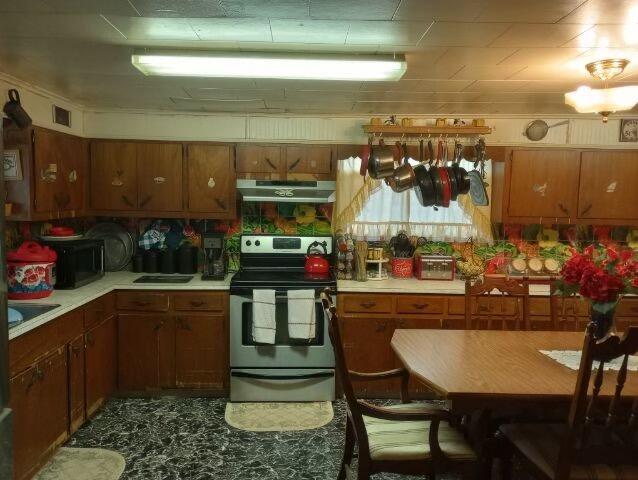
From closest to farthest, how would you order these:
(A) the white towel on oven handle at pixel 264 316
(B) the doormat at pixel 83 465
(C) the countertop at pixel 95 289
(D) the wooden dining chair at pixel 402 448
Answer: (D) the wooden dining chair at pixel 402 448 → (C) the countertop at pixel 95 289 → (B) the doormat at pixel 83 465 → (A) the white towel on oven handle at pixel 264 316

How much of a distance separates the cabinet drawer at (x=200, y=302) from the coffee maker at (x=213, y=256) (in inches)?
12.3

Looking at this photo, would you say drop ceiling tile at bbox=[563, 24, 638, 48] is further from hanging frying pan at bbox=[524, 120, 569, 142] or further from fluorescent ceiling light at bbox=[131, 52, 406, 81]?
hanging frying pan at bbox=[524, 120, 569, 142]

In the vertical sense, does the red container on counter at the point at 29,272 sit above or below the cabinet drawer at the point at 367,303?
above

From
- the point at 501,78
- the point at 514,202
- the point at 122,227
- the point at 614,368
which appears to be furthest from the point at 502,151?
the point at 122,227

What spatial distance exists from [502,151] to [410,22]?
2241 mm

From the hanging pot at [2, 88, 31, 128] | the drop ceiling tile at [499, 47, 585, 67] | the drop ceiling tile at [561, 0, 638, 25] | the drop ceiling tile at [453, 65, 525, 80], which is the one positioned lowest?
the hanging pot at [2, 88, 31, 128]

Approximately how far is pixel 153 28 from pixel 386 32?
39.2 inches

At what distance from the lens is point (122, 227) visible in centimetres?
437

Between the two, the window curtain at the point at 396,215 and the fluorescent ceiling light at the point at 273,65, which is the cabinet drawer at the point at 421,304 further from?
the fluorescent ceiling light at the point at 273,65

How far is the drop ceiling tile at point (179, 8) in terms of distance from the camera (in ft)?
6.32

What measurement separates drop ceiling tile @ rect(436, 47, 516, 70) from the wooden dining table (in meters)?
1.42

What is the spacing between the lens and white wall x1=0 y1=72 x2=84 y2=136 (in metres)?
3.14

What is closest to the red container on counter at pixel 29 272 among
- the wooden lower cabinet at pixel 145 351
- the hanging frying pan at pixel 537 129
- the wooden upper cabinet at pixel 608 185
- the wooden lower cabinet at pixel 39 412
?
the wooden lower cabinet at pixel 39 412

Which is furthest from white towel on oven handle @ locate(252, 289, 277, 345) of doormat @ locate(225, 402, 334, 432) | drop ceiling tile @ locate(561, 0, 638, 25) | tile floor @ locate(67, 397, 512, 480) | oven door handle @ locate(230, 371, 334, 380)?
drop ceiling tile @ locate(561, 0, 638, 25)
